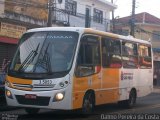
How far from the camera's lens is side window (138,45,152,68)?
63.3ft

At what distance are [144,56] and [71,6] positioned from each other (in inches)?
700

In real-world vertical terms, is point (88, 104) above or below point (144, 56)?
below

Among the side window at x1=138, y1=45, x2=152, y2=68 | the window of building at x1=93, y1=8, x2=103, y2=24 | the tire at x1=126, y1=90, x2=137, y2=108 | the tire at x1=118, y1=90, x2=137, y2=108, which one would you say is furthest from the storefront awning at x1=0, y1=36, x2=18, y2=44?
the window of building at x1=93, y1=8, x2=103, y2=24

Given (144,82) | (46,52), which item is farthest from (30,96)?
(144,82)

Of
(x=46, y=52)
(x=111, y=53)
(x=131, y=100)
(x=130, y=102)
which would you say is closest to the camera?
(x=46, y=52)

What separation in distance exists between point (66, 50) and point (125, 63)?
466cm

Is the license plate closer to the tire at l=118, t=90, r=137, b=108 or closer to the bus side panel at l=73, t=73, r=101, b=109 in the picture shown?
A: the bus side panel at l=73, t=73, r=101, b=109

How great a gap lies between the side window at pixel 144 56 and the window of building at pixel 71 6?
15.7 m

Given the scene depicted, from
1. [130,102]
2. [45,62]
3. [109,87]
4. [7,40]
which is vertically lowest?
[130,102]

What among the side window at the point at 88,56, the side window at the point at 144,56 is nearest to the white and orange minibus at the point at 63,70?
the side window at the point at 88,56

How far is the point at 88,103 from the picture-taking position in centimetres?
1401

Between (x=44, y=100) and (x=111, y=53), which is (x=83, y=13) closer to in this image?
(x=111, y=53)

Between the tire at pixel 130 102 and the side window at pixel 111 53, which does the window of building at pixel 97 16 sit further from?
the side window at pixel 111 53

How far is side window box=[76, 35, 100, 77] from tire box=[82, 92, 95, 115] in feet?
2.36
